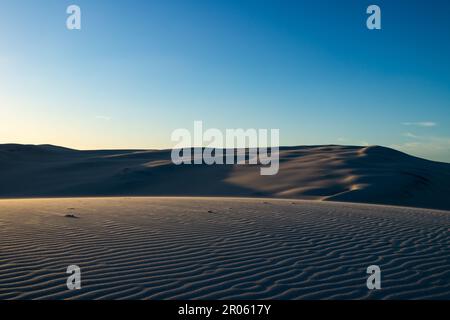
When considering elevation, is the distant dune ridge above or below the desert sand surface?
below

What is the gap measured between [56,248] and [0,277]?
1654mm

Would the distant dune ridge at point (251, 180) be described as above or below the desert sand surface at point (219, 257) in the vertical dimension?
below

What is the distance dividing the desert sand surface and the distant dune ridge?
13092 millimetres

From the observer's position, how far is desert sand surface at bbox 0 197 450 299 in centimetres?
520

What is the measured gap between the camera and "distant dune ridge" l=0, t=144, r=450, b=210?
2384cm

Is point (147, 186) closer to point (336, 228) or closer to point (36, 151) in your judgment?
point (336, 228)

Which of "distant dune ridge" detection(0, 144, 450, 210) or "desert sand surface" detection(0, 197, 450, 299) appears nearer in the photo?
"desert sand surface" detection(0, 197, 450, 299)

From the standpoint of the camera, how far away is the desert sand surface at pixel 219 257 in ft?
17.0

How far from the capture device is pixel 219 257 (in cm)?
673

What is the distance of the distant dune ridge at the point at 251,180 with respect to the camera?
78.2 feet

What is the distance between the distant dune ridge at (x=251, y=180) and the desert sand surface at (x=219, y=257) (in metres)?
13.1

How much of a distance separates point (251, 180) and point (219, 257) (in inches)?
895

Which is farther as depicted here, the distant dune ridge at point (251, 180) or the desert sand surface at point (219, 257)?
the distant dune ridge at point (251, 180)

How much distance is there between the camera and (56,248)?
716 centimetres
